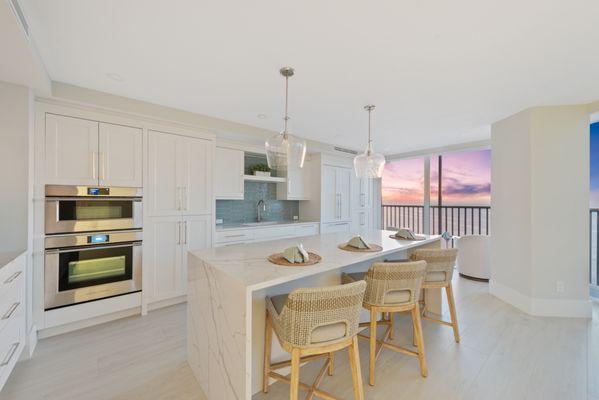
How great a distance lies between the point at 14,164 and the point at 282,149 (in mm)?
2184

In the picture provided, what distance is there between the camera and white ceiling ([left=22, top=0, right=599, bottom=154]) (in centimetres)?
152

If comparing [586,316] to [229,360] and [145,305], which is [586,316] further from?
[145,305]

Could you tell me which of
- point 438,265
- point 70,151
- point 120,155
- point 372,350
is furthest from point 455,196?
point 70,151

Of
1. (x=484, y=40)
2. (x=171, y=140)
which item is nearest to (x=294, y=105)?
(x=171, y=140)

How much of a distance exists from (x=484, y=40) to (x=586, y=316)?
10.5ft

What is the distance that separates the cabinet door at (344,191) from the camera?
17.0ft

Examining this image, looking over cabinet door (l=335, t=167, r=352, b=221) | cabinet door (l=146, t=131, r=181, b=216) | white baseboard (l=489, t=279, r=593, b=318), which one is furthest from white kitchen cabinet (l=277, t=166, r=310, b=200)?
white baseboard (l=489, t=279, r=593, b=318)

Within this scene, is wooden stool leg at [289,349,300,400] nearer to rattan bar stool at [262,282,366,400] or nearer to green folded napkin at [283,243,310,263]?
rattan bar stool at [262,282,366,400]

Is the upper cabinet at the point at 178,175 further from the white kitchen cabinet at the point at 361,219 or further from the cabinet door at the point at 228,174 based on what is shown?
the white kitchen cabinet at the point at 361,219

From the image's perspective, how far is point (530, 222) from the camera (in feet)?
9.86

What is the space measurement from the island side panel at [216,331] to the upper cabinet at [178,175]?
4.75 ft

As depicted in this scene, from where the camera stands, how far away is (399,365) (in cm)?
205

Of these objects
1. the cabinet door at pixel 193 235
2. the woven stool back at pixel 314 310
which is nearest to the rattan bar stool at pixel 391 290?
the woven stool back at pixel 314 310

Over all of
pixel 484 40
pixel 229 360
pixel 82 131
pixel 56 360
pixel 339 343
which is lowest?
pixel 56 360
